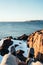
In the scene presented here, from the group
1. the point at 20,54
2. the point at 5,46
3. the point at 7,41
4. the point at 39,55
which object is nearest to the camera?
the point at 39,55

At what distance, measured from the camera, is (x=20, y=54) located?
27438mm

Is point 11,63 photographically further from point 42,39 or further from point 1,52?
point 1,52

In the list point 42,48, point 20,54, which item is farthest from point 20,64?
point 20,54

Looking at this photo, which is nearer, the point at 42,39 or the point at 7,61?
the point at 7,61

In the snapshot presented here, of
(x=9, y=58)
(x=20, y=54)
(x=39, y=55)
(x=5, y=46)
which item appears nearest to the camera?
(x=9, y=58)

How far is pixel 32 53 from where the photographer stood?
84.1 ft

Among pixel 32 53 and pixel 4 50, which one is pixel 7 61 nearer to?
pixel 32 53

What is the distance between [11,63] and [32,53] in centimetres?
1316

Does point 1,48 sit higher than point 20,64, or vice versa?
point 20,64

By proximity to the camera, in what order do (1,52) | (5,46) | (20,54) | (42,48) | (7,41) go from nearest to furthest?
(42,48), (20,54), (1,52), (5,46), (7,41)

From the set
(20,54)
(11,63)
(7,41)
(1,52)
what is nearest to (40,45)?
(20,54)

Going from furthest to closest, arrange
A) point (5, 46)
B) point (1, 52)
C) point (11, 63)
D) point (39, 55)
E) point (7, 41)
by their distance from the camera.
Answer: point (7, 41), point (5, 46), point (1, 52), point (39, 55), point (11, 63)

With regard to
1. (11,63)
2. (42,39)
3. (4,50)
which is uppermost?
(11,63)

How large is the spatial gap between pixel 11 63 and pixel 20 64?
1671mm
